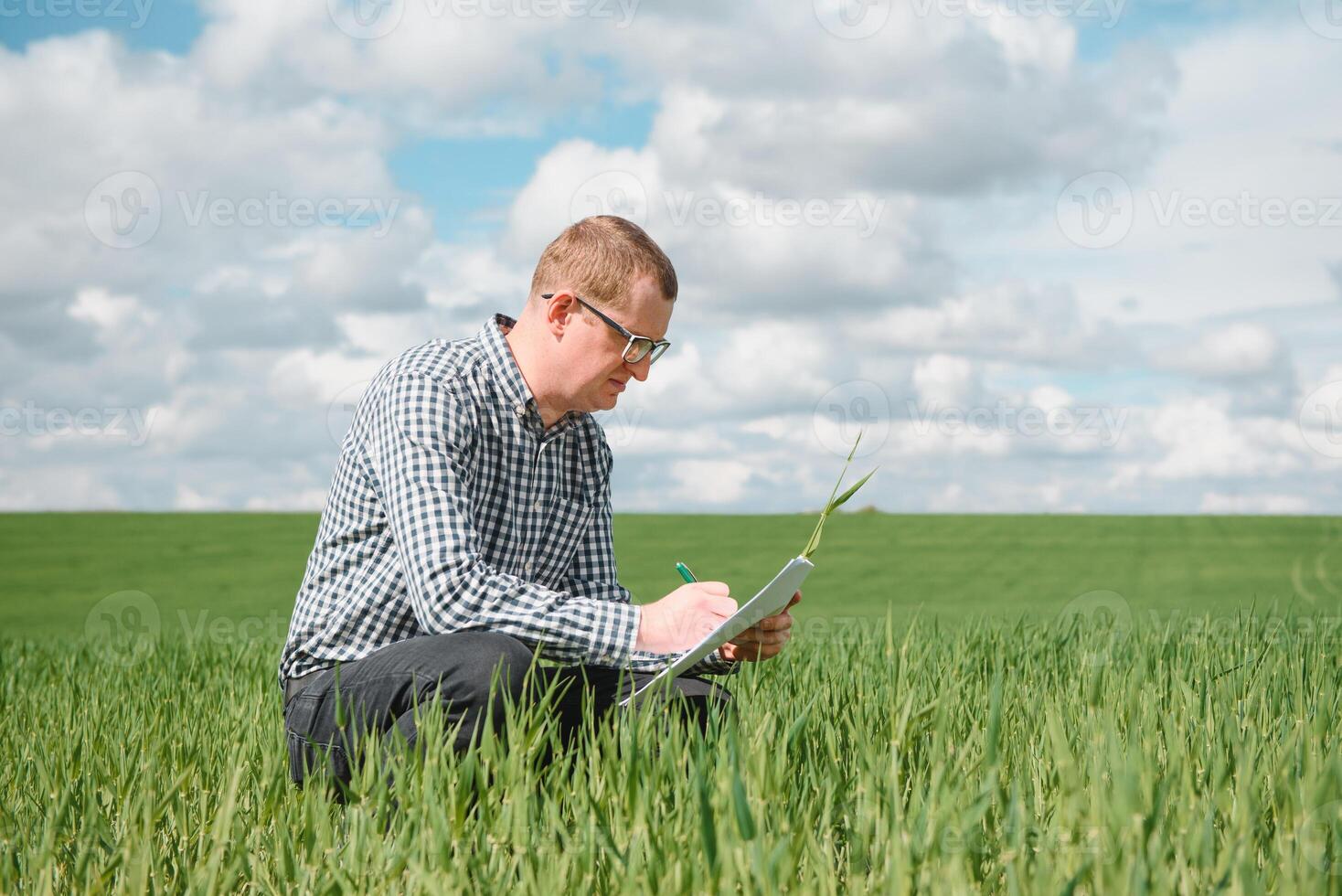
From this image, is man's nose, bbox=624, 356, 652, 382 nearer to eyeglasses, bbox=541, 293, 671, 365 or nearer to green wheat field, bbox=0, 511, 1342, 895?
eyeglasses, bbox=541, 293, 671, 365

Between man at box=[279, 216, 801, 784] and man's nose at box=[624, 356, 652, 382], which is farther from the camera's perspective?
man's nose at box=[624, 356, 652, 382]

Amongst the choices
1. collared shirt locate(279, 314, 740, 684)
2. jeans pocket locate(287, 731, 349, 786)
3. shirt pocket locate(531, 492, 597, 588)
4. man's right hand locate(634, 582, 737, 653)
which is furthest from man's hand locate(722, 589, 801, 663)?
jeans pocket locate(287, 731, 349, 786)

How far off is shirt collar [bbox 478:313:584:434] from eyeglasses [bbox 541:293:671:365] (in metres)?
0.17

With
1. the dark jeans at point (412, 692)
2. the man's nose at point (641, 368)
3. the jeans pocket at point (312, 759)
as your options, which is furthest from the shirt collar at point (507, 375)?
the jeans pocket at point (312, 759)

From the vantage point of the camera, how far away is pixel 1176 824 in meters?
2.08

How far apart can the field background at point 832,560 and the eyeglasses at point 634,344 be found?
192 inches

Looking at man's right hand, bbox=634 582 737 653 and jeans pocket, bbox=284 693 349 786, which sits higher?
man's right hand, bbox=634 582 737 653

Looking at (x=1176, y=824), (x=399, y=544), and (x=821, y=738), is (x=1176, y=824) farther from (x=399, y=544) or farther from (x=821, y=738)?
(x=399, y=544)

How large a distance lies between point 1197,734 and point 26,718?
4182 mm

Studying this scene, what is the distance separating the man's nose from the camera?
2859 mm

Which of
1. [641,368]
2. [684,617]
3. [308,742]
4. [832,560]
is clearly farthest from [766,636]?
[832,560]

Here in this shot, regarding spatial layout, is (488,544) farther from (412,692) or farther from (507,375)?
(412,692)

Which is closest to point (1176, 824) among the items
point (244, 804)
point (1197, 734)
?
point (1197, 734)

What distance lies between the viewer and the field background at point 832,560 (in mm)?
10141
